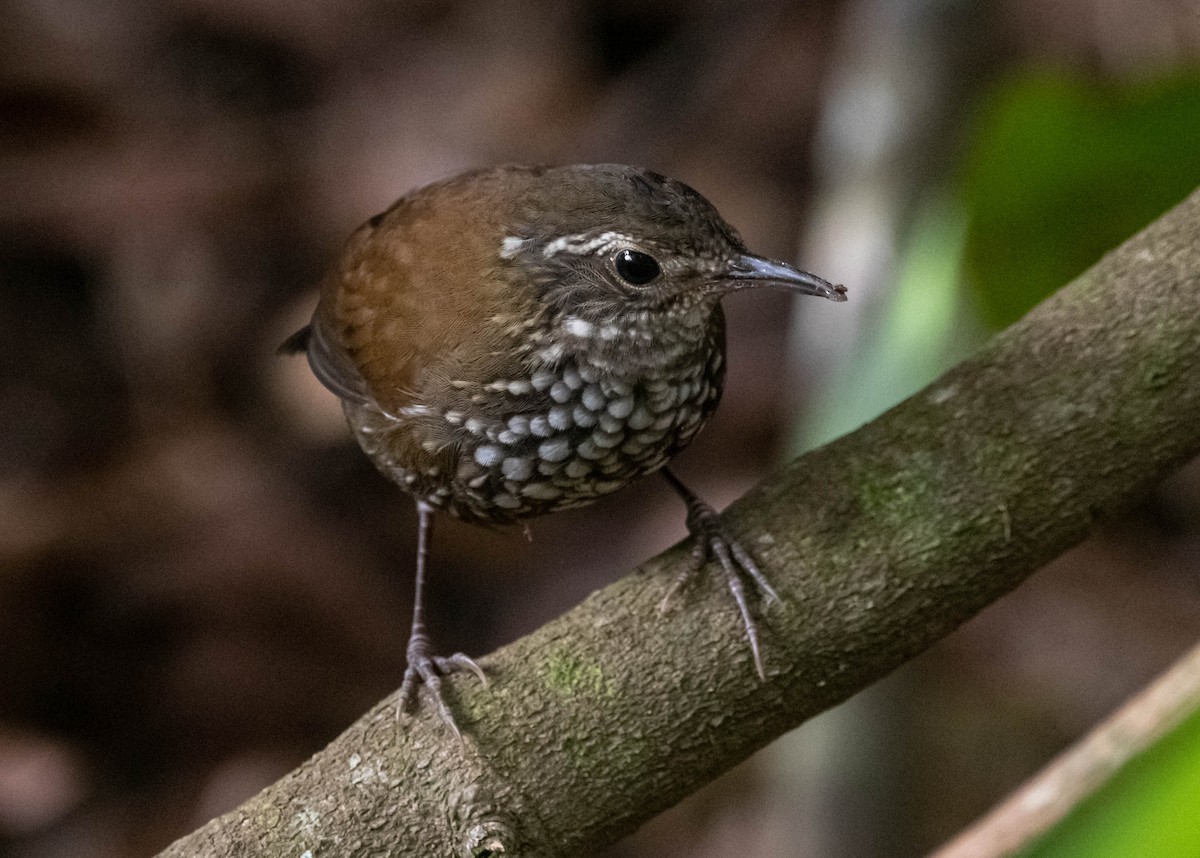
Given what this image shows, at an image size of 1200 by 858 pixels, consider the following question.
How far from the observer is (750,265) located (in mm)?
2250

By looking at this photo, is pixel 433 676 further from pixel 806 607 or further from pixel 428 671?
pixel 806 607

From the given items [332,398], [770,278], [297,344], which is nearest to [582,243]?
[770,278]

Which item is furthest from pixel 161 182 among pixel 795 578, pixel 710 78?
pixel 795 578

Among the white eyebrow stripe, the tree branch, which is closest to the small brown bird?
the white eyebrow stripe

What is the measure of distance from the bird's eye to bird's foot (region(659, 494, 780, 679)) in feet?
1.49

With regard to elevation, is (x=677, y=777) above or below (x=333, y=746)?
below

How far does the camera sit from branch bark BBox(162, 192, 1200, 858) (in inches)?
83.1

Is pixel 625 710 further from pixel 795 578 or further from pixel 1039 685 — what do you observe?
pixel 1039 685

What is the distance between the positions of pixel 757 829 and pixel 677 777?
2534mm

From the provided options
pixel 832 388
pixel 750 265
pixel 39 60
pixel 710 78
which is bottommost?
pixel 750 265

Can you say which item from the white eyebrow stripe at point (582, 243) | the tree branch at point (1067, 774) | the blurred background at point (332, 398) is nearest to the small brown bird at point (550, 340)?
the white eyebrow stripe at point (582, 243)

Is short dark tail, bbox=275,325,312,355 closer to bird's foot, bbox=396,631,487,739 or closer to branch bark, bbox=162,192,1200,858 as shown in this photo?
bird's foot, bbox=396,631,487,739

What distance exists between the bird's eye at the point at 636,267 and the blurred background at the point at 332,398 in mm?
987

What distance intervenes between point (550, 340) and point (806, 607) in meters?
0.63
